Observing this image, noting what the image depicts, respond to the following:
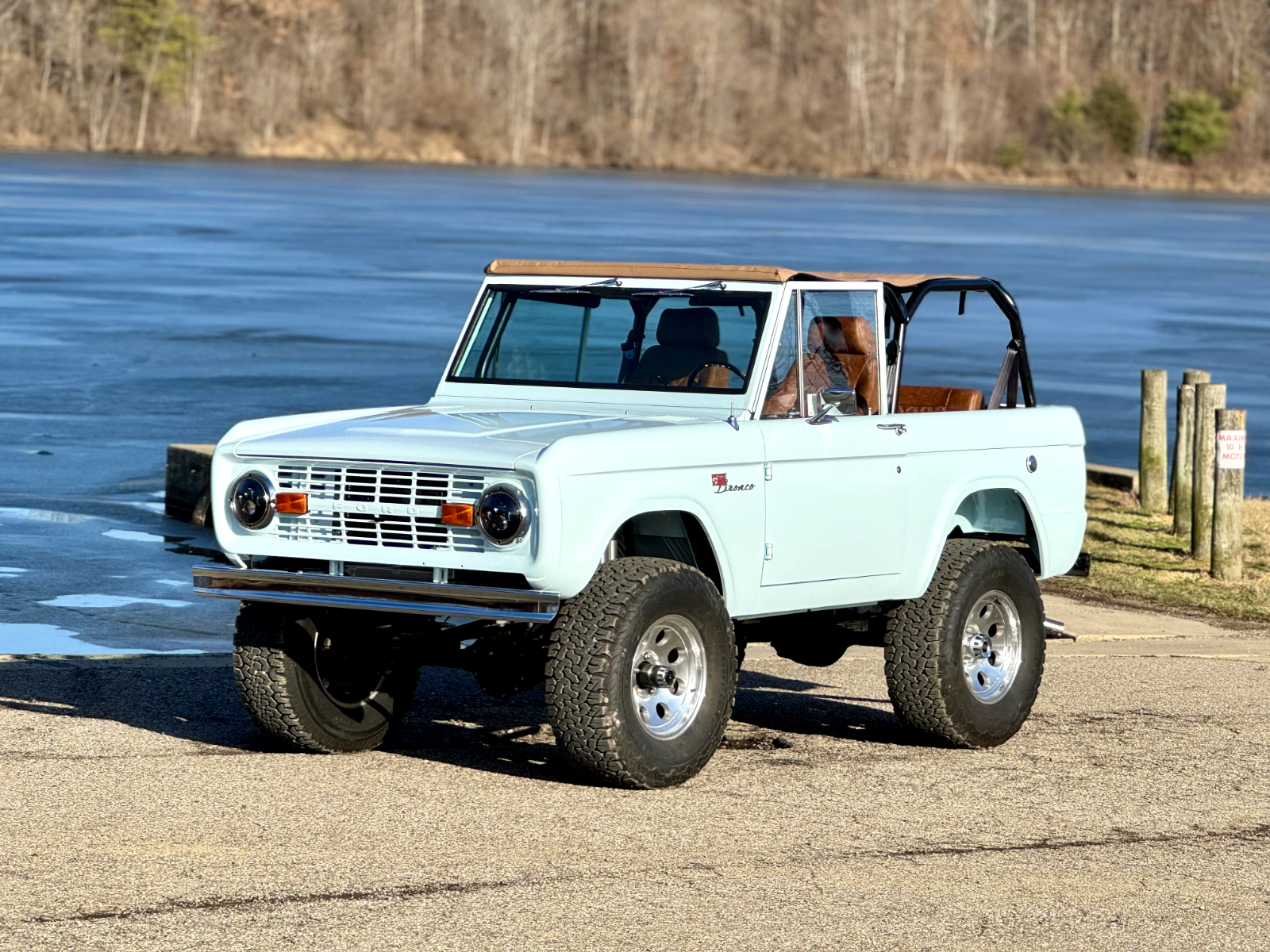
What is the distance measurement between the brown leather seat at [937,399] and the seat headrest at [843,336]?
710 mm

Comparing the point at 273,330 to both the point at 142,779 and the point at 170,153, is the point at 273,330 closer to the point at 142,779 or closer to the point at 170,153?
the point at 142,779

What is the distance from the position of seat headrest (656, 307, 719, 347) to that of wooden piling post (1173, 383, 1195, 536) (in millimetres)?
7674

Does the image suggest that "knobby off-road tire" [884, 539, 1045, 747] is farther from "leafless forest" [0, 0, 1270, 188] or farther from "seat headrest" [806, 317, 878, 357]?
"leafless forest" [0, 0, 1270, 188]

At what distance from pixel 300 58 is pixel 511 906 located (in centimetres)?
12778

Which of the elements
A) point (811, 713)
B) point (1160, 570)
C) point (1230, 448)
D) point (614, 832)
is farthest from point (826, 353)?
point (1160, 570)

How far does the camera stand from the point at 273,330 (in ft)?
103

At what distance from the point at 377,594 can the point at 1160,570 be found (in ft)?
27.4

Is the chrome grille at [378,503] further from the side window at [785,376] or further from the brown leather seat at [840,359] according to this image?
the brown leather seat at [840,359]

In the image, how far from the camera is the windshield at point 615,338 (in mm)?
8641

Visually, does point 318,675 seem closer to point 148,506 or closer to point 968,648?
point 968,648

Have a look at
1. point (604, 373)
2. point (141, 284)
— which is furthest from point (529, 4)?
point (604, 373)

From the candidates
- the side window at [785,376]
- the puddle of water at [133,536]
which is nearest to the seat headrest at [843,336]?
the side window at [785,376]

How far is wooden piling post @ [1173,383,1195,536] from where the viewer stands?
15914mm

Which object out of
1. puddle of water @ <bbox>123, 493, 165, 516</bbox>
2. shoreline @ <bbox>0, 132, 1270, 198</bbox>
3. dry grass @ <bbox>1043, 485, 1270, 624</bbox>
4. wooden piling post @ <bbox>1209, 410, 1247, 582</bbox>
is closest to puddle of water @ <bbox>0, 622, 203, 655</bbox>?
puddle of water @ <bbox>123, 493, 165, 516</bbox>
